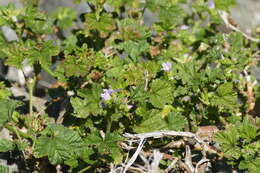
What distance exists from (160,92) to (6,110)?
87cm

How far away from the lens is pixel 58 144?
2.74m

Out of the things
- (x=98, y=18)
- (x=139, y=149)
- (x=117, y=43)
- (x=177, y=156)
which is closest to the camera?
(x=139, y=149)

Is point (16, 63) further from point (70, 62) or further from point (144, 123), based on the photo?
point (144, 123)

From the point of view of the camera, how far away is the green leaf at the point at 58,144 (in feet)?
8.92

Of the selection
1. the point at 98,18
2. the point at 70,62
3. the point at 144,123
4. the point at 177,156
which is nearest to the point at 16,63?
the point at 70,62

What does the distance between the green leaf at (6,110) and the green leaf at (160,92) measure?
78 centimetres

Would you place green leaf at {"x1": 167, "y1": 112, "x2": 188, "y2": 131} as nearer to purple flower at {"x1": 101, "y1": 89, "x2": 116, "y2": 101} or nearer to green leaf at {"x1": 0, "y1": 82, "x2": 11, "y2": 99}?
purple flower at {"x1": 101, "y1": 89, "x2": 116, "y2": 101}

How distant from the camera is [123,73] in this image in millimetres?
3143

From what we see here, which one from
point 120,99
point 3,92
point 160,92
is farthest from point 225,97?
point 3,92

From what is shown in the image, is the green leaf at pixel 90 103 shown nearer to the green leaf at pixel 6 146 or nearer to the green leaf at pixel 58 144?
the green leaf at pixel 58 144

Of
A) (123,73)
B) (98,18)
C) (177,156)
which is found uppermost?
(98,18)

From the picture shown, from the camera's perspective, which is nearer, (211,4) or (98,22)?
(98,22)

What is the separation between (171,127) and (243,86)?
36.9 inches

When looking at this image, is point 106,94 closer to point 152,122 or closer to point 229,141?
point 152,122
